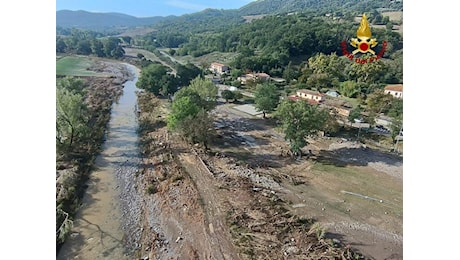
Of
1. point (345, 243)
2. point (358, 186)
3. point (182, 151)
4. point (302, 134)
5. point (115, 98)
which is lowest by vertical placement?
point (345, 243)

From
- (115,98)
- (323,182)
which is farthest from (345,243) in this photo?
(115,98)

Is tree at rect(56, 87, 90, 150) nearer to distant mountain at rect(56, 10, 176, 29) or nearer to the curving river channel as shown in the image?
the curving river channel

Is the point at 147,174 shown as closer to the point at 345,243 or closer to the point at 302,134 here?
the point at 302,134

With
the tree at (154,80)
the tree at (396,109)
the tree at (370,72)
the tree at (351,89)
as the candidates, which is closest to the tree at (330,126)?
the tree at (396,109)

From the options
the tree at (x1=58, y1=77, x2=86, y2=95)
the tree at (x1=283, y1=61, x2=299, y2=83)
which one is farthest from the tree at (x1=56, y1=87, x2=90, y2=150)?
the tree at (x1=283, y1=61, x2=299, y2=83)

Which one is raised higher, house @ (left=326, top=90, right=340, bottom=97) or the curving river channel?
house @ (left=326, top=90, right=340, bottom=97)

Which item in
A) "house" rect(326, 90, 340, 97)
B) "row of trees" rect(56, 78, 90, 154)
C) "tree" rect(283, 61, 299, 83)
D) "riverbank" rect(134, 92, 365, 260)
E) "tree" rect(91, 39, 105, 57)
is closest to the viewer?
"riverbank" rect(134, 92, 365, 260)

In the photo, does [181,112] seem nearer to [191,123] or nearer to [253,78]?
[191,123]

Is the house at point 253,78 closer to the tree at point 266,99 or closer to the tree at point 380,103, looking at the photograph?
the tree at point 266,99
